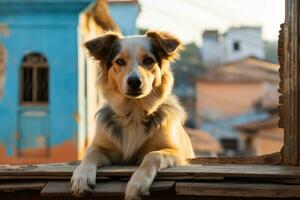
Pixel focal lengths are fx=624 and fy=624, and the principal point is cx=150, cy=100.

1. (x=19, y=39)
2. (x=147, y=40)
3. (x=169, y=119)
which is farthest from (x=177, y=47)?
(x=19, y=39)

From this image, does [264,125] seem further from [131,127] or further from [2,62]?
[131,127]

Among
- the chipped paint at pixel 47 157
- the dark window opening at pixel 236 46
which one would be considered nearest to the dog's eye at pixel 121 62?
the chipped paint at pixel 47 157

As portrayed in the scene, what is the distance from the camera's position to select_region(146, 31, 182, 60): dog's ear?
482 centimetres

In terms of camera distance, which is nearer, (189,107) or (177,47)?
(177,47)

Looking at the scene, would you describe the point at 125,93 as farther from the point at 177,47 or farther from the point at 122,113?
the point at 177,47

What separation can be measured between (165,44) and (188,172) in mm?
1503

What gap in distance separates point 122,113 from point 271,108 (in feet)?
79.5

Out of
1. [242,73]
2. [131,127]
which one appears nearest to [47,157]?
[131,127]

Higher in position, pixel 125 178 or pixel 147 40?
pixel 147 40

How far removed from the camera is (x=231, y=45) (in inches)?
1403

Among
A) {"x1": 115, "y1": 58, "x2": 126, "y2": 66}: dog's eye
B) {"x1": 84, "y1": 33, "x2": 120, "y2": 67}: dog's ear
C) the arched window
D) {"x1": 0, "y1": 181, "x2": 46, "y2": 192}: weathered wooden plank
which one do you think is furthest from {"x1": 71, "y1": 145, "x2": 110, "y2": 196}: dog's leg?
the arched window

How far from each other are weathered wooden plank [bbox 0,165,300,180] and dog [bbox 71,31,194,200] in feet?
1.62

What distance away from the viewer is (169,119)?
15.6 ft

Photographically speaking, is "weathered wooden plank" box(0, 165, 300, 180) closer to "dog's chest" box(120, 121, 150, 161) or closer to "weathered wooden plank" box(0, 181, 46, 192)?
"weathered wooden plank" box(0, 181, 46, 192)
